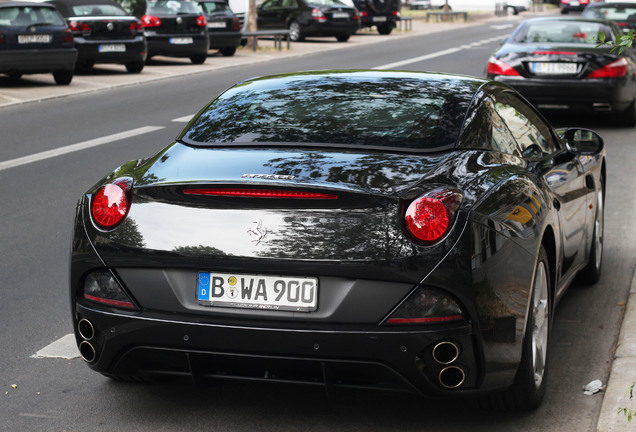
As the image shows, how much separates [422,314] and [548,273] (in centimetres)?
112

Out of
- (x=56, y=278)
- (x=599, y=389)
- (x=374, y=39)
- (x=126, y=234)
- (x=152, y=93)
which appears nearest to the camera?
(x=126, y=234)

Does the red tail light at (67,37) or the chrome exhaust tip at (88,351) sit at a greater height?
the chrome exhaust tip at (88,351)

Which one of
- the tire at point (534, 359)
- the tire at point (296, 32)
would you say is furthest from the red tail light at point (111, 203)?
the tire at point (296, 32)

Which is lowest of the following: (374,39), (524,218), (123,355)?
(374,39)

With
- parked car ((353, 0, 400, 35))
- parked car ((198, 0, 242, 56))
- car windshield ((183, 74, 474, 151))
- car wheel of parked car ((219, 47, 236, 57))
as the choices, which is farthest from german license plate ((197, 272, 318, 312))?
parked car ((353, 0, 400, 35))

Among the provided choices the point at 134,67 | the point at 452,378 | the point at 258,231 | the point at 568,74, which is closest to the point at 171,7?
the point at 134,67

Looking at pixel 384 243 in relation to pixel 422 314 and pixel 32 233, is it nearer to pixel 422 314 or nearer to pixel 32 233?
pixel 422 314

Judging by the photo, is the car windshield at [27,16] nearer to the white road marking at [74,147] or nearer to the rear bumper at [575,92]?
the white road marking at [74,147]

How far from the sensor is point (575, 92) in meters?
14.0

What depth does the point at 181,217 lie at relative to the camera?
4152 millimetres

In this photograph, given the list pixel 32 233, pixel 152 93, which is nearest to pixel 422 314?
pixel 32 233

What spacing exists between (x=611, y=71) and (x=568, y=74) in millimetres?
568

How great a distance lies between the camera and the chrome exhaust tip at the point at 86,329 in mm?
4281

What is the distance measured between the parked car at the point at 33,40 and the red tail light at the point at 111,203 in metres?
15.8
